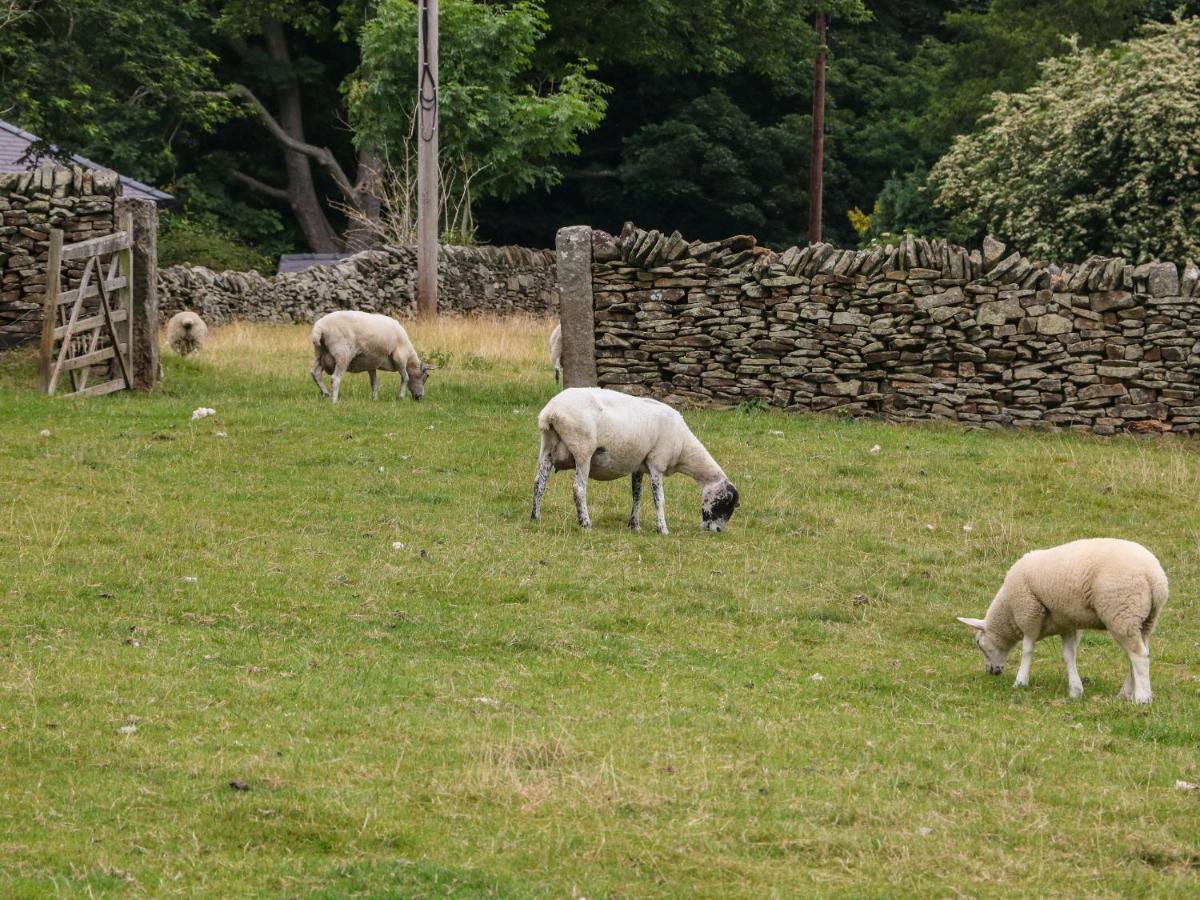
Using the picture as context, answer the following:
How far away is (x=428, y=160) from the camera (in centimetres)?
2623

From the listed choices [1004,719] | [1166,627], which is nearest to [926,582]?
[1166,627]

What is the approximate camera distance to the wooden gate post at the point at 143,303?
1919 cm

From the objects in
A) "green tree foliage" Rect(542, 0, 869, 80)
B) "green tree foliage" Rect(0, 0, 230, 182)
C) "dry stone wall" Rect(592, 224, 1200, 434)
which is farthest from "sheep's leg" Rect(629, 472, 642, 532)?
"green tree foliage" Rect(542, 0, 869, 80)

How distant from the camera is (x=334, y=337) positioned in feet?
60.6

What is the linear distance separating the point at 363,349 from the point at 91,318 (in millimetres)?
3027

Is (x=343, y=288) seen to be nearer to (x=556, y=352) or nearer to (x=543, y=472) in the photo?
(x=556, y=352)

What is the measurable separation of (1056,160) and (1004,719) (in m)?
20.3

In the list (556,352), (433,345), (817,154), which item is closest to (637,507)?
(556,352)

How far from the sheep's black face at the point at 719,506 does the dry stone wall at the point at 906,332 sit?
6.36 meters

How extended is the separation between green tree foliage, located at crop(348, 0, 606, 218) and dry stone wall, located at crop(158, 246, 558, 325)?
4.30 metres

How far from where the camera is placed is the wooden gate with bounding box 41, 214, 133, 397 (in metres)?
17.9

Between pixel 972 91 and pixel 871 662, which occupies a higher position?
pixel 972 91

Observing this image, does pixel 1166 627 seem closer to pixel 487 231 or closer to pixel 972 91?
pixel 972 91

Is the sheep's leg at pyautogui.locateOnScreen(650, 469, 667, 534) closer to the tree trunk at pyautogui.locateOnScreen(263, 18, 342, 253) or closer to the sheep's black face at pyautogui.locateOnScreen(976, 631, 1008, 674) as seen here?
the sheep's black face at pyautogui.locateOnScreen(976, 631, 1008, 674)
